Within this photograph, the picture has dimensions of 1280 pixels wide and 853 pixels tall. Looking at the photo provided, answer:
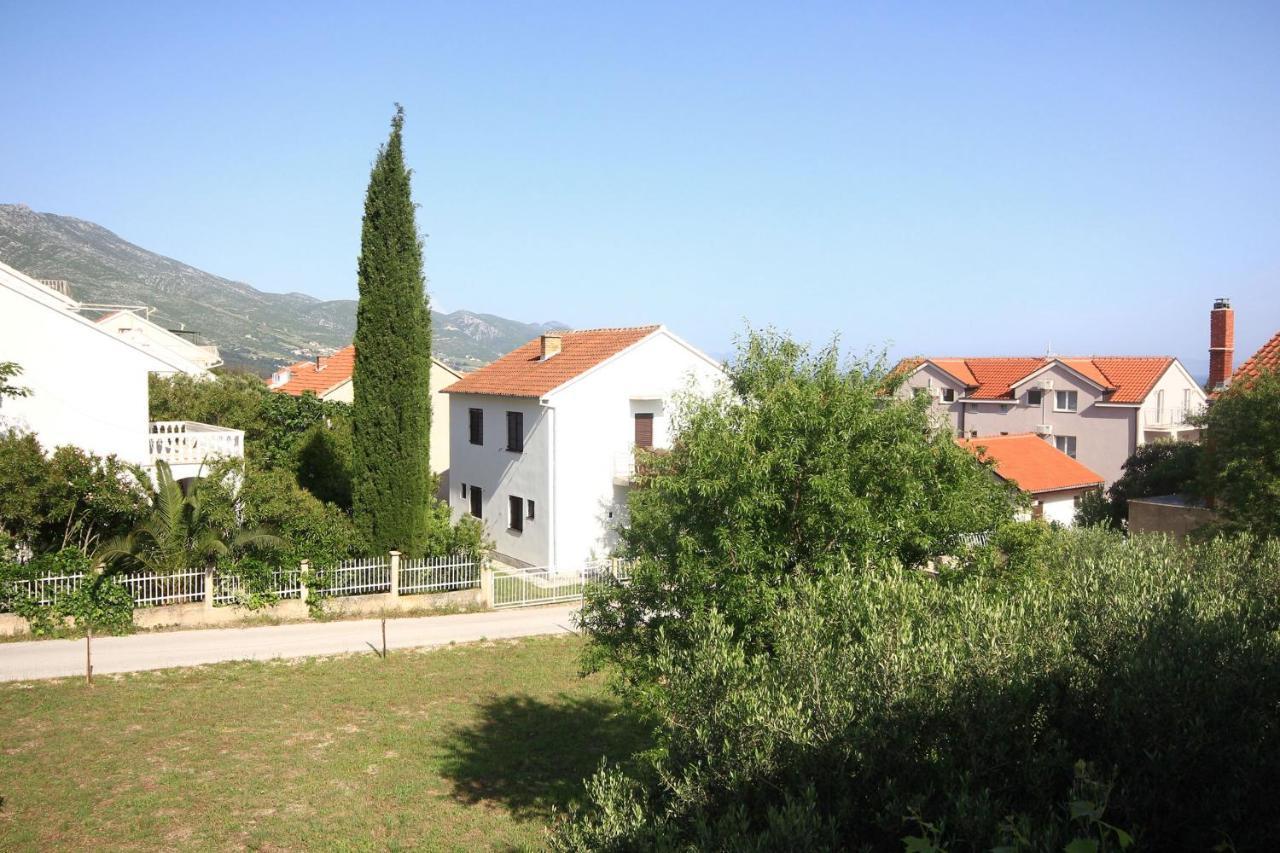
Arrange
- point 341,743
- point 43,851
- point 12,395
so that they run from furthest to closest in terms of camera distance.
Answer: point 12,395, point 341,743, point 43,851

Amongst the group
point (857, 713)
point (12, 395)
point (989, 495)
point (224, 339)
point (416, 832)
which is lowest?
point (416, 832)

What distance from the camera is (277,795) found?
11789 millimetres

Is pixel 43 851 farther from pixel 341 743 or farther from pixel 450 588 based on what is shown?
pixel 450 588

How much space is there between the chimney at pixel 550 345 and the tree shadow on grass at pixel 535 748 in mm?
16242

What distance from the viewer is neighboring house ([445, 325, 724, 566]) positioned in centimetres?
2714

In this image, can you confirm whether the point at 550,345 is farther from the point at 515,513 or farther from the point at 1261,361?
the point at 1261,361

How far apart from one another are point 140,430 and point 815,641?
2104 cm

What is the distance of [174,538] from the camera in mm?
19672

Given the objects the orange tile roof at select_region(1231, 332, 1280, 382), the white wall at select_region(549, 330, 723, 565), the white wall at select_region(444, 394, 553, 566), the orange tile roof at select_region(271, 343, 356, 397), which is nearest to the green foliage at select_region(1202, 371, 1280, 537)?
the orange tile roof at select_region(1231, 332, 1280, 382)

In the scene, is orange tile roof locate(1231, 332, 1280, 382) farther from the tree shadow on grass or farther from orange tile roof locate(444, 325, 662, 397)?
the tree shadow on grass

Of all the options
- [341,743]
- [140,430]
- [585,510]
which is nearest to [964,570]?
[341,743]

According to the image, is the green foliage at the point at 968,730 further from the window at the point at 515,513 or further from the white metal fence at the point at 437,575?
the window at the point at 515,513

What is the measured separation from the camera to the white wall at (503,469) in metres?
27.4

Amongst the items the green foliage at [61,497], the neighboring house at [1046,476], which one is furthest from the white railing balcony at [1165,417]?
the green foliage at [61,497]
